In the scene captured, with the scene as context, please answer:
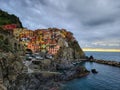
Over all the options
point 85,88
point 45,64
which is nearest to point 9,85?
point 85,88

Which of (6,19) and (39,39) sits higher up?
(6,19)

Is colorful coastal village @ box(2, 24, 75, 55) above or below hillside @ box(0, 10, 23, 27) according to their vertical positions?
below

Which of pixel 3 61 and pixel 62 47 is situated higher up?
pixel 62 47

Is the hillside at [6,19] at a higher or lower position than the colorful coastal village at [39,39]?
higher

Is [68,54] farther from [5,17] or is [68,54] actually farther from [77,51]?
[5,17]

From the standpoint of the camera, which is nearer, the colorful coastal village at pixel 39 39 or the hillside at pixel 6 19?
the hillside at pixel 6 19

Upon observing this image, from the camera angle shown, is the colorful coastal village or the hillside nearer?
the hillside

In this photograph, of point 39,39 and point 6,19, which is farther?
point 39,39

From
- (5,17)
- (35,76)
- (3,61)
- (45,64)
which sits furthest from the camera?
(5,17)

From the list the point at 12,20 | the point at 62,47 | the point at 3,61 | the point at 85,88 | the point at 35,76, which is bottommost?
the point at 85,88

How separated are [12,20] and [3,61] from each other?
79543mm

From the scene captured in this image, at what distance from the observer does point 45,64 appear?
6888 cm

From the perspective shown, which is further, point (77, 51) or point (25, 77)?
point (77, 51)

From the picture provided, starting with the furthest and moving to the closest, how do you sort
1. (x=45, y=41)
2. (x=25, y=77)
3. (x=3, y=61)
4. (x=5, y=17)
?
(x=45, y=41), (x=5, y=17), (x=25, y=77), (x=3, y=61)
